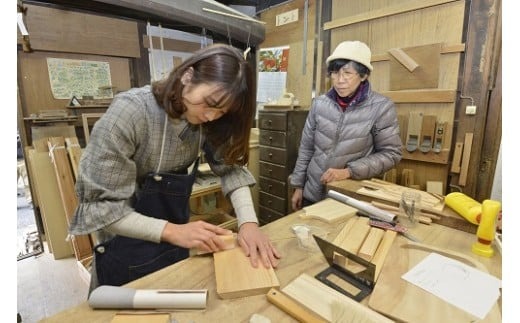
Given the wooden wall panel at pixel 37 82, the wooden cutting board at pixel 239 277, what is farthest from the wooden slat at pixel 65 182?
the wooden cutting board at pixel 239 277

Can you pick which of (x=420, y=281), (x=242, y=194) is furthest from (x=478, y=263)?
(x=242, y=194)

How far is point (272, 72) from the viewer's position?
3.78 m

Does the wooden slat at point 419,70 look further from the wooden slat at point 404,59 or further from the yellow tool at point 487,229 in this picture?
the yellow tool at point 487,229

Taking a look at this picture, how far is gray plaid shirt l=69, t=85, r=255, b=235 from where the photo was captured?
814 millimetres

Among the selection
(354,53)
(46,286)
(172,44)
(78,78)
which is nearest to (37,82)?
(78,78)

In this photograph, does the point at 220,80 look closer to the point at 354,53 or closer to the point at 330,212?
the point at 330,212

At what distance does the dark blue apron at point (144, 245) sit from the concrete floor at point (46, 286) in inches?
57.2

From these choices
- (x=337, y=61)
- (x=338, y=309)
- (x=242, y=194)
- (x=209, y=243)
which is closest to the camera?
(x=338, y=309)

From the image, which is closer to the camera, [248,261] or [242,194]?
[248,261]

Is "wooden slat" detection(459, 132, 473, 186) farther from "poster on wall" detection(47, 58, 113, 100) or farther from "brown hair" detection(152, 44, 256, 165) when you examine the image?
"poster on wall" detection(47, 58, 113, 100)

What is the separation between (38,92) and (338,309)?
121 inches

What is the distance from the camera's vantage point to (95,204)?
824 mm

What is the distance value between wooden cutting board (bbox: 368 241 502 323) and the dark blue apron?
702mm

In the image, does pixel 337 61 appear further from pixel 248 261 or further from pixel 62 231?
pixel 62 231
